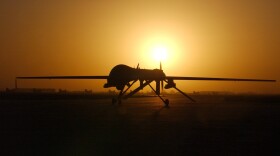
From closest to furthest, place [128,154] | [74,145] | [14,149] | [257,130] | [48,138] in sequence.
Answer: [128,154]
[14,149]
[74,145]
[48,138]
[257,130]

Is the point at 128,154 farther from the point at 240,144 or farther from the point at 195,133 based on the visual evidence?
the point at 195,133

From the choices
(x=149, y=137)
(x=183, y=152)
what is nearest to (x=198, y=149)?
(x=183, y=152)

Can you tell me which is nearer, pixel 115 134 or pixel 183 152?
pixel 183 152

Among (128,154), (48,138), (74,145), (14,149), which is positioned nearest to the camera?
(128,154)

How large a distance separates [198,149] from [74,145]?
4.65 m

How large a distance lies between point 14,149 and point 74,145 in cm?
220

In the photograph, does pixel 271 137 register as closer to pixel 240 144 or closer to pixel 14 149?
pixel 240 144

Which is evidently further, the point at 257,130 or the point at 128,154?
the point at 257,130

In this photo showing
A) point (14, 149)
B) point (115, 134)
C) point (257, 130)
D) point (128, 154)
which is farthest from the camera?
point (257, 130)

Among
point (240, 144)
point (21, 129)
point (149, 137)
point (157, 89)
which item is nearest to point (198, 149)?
point (240, 144)

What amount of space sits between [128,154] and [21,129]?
9.15 metres

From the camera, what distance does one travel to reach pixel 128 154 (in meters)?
12.6

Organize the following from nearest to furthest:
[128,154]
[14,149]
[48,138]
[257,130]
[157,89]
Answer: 1. [128,154]
2. [14,149]
3. [48,138]
4. [257,130]
5. [157,89]

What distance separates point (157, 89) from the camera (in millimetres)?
46969
